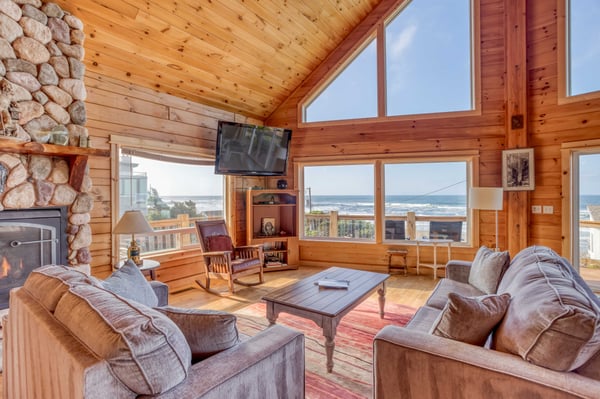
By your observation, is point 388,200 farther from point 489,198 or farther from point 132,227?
point 132,227

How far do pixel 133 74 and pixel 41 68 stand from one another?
1158 mm

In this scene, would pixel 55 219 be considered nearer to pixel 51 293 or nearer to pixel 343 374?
pixel 51 293

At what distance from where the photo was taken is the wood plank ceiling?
3.36m

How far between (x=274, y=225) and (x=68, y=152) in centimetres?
342

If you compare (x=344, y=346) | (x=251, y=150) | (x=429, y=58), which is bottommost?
(x=344, y=346)

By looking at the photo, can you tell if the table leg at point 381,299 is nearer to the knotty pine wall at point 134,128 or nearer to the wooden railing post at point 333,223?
the wooden railing post at point 333,223

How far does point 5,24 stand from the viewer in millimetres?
2543

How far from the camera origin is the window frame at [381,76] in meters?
4.75

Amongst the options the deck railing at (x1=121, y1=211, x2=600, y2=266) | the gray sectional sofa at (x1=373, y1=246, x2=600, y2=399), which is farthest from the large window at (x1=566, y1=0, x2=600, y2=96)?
the gray sectional sofa at (x1=373, y1=246, x2=600, y2=399)

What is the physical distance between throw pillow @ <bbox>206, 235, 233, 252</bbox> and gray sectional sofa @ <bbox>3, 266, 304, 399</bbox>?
8.73 feet

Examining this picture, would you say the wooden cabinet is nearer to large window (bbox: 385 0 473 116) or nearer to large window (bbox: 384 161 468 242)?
large window (bbox: 384 161 468 242)

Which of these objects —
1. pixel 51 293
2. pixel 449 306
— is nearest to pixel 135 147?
pixel 51 293

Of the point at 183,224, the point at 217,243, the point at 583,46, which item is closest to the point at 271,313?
the point at 217,243

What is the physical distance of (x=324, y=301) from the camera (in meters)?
2.47
